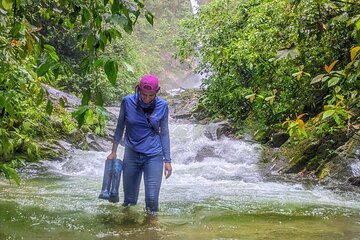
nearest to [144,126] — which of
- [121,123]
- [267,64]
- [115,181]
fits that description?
[121,123]

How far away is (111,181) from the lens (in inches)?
191

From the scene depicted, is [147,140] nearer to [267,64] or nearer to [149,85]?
[149,85]

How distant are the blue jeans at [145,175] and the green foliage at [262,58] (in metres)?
2.07

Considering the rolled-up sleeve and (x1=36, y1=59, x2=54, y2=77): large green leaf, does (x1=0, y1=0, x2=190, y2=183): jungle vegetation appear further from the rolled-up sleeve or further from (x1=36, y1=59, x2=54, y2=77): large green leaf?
→ the rolled-up sleeve

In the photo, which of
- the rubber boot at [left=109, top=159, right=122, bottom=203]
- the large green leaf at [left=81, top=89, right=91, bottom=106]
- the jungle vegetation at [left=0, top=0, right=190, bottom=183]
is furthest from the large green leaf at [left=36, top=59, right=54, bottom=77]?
the rubber boot at [left=109, top=159, right=122, bottom=203]

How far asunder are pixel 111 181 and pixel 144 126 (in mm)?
707

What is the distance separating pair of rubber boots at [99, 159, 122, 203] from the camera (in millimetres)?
4840

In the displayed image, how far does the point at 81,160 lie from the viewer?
32.8 ft

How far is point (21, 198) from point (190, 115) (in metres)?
11.1

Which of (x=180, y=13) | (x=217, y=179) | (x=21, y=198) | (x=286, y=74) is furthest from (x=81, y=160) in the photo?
(x=180, y=13)

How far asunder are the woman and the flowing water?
0.41 metres

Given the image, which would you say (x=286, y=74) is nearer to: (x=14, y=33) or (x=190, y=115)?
(x=190, y=115)

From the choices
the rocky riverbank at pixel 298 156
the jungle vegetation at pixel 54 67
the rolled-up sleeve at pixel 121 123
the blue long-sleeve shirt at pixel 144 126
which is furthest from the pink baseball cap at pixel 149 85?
the rocky riverbank at pixel 298 156

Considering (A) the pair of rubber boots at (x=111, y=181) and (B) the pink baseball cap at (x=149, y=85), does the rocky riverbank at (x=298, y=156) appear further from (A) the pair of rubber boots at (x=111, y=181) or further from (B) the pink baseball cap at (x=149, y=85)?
(B) the pink baseball cap at (x=149, y=85)
